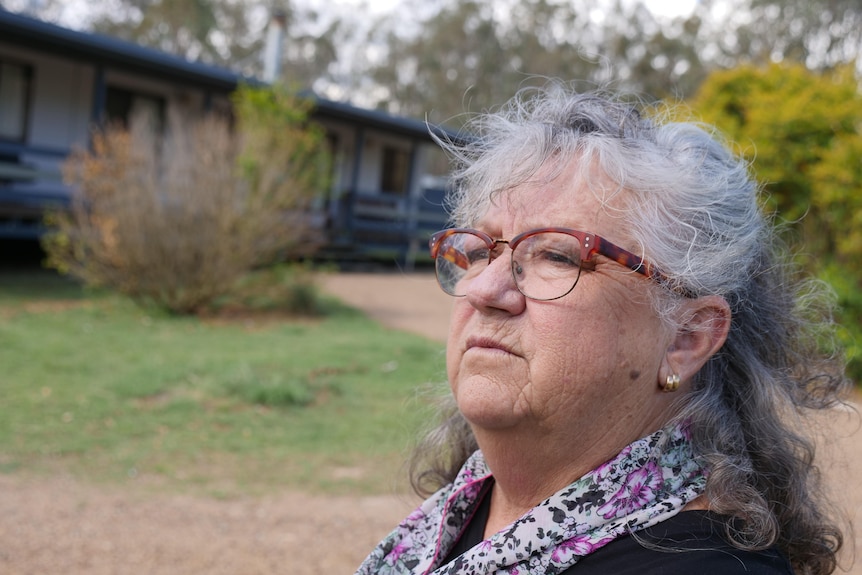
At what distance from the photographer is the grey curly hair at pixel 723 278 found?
4.98 ft

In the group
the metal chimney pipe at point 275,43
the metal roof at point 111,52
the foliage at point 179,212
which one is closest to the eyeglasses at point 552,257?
the foliage at point 179,212

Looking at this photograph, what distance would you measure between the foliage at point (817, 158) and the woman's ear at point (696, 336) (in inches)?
242

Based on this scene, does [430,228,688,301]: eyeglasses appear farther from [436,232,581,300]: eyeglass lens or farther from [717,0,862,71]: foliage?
[717,0,862,71]: foliage

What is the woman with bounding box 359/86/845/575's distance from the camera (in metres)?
1.43

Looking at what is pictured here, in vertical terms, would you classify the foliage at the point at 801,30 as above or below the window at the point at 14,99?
above

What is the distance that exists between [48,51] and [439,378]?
13.6 metres

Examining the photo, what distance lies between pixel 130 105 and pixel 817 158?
1265 cm

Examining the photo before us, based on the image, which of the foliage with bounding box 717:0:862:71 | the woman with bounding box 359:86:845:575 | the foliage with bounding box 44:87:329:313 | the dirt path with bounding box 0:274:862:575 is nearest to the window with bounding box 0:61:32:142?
the foliage with bounding box 44:87:329:313

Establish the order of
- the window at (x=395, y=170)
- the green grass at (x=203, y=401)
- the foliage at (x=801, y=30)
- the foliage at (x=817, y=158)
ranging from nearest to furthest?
the green grass at (x=203, y=401)
the foliage at (x=817, y=158)
the window at (x=395, y=170)
the foliage at (x=801, y=30)

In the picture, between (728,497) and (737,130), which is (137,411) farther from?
(737,130)

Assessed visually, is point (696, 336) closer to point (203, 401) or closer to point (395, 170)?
point (203, 401)

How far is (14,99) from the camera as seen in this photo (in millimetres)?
14062

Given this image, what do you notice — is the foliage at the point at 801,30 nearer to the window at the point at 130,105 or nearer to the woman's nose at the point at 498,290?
the window at the point at 130,105

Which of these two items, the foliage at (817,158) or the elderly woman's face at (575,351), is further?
the foliage at (817,158)
